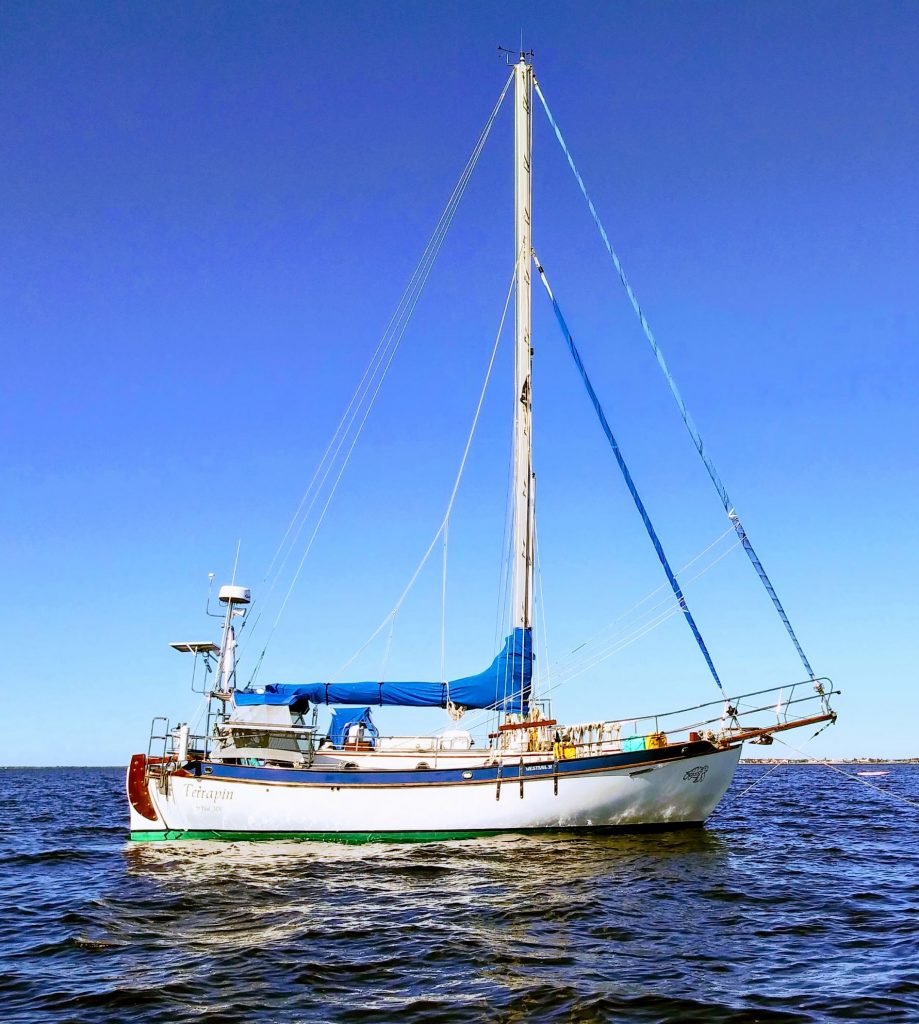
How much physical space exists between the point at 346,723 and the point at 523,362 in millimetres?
14854

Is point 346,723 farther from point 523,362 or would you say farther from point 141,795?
point 523,362

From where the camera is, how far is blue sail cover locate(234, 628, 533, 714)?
26688 mm

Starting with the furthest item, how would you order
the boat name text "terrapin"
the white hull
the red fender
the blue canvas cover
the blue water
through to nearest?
the blue canvas cover < the red fender < the boat name text "terrapin" < the white hull < the blue water

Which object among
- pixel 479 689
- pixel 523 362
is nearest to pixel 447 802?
pixel 479 689

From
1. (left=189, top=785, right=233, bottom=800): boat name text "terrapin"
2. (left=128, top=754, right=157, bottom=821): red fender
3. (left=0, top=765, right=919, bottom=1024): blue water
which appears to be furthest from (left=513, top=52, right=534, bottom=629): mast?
(left=128, top=754, right=157, bottom=821): red fender

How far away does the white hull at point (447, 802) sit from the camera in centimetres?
2370

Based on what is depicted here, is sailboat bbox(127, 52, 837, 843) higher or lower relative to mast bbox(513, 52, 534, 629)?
lower

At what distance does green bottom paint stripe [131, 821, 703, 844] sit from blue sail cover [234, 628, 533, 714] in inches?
160

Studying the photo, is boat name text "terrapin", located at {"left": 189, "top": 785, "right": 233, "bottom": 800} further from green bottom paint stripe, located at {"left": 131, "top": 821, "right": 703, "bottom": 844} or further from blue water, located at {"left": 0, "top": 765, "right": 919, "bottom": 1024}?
blue water, located at {"left": 0, "top": 765, "right": 919, "bottom": 1024}

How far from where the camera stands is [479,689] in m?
26.7

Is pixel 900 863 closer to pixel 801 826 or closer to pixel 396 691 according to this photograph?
pixel 801 826

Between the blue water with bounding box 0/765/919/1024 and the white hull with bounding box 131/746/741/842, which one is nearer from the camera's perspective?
the blue water with bounding box 0/765/919/1024

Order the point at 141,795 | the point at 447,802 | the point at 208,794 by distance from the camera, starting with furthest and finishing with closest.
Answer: the point at 141,795
the point at 208,794
the point at 447,802

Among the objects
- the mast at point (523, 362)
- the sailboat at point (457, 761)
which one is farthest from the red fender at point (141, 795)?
the mast at point (523, 362)
